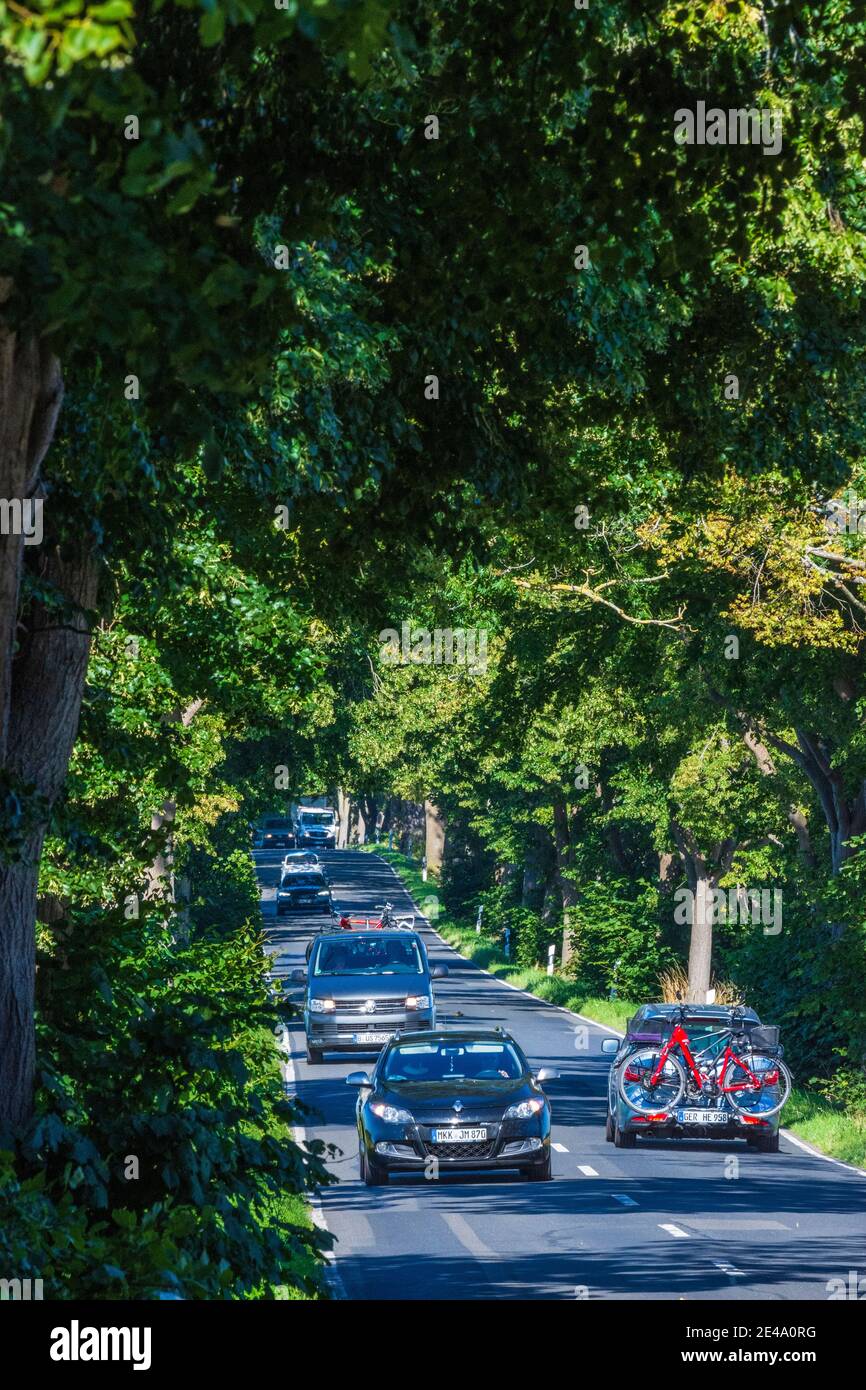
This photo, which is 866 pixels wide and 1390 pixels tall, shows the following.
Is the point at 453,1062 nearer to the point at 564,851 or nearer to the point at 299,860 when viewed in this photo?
the point at 564,851

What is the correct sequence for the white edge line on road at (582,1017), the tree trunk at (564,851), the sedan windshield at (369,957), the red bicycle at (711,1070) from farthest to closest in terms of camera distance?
the tree trunk at (564,851) → the sedan windshield at (369,957) → the white edge line on road at (582,1017) → the red bicycle at (711,1070)

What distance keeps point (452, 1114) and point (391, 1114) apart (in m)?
0.63

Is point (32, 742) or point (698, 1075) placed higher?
point (32, 742)

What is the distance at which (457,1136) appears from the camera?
1983 cm

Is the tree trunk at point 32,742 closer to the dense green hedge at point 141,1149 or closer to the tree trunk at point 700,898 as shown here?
the dense green hedge at point 141,1149

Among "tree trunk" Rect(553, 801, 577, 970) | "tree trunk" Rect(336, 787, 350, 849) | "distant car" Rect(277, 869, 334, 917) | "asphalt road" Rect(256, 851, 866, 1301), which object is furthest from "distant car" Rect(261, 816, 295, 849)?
"asphalt road" Rect(256, 851, 866, 1301)

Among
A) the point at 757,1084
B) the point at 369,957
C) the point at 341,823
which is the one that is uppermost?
the point at 369,957

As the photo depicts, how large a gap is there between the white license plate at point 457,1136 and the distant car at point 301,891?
52.3m

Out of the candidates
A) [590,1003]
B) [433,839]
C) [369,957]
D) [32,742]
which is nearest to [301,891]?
[433,839]

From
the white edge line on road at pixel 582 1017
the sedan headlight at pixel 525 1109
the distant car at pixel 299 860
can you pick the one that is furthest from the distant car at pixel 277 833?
the sedan headlight at pixel 525 1109

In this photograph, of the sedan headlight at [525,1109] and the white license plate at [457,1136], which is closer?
the sedan headlight at [525,1109]

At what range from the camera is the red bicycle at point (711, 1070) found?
22891 mm

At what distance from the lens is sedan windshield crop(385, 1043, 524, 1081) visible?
20.3 m

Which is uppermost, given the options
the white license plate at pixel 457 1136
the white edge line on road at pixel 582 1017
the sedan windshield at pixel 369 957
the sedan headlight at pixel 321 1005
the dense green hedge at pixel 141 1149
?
the dense green hedge at pixel 141 1149
